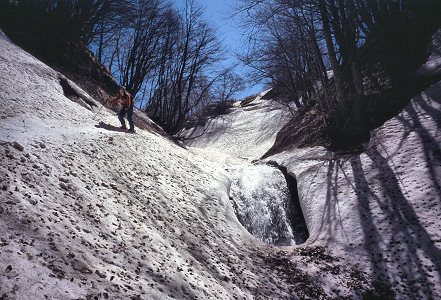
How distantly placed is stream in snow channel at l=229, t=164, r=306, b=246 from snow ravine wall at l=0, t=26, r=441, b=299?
0.66 metres

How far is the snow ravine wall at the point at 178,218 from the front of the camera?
326 centimetres

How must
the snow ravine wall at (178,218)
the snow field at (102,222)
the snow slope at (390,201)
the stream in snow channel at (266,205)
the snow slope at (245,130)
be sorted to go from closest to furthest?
the snow field at (102,222) → the snow ravine wall at (178,218) → the snow slope at (390,201) → the stream in snow channel at (266,205) → the snow slope at (245,130)

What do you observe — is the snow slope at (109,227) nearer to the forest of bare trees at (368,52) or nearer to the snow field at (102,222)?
the snow field at (102,222)

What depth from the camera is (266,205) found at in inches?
364

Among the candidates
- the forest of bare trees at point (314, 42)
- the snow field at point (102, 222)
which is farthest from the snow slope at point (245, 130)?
the snow field at point (102, 222)

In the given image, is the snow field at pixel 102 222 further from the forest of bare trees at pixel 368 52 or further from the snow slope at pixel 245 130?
the snow slope at pixel 245 130

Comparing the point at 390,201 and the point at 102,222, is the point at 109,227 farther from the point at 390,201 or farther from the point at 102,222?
the point at 390,201

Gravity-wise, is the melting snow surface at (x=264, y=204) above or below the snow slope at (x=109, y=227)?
above

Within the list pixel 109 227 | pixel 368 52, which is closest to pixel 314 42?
pixel 368 52

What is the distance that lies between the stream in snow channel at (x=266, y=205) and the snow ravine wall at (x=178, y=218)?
0.66 metres

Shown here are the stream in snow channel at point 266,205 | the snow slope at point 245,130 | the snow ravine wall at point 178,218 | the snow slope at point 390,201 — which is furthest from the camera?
the snow slope at point 245,130

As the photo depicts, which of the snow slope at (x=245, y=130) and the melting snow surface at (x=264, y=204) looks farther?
the snow slope at (x=245, y=130)

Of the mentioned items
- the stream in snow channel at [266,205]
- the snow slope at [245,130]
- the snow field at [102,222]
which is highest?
the snow slope at [245,130]

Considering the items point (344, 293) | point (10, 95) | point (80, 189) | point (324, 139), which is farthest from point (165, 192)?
point (324, 139)
